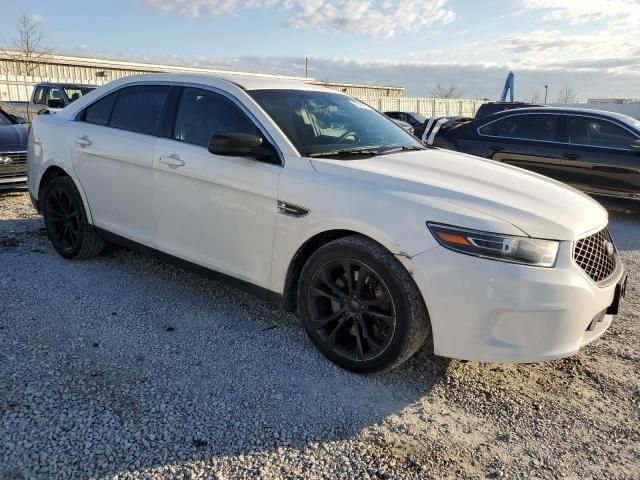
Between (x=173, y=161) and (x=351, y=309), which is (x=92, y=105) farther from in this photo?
(x=351, y=309)

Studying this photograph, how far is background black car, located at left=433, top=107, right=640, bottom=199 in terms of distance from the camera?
7.16 meters

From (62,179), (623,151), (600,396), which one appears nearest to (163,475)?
(600,396)

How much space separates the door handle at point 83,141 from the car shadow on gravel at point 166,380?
116cm

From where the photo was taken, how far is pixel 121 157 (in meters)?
4.21

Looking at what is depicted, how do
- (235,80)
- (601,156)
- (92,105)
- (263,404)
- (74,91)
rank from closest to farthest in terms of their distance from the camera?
1. (263,404)
2. (235,80)
3. (92,105)
4. (601,156)
5. (74,91)

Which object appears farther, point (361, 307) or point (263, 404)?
point (361, 307)

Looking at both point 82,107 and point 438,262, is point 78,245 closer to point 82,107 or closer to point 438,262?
point 82,107

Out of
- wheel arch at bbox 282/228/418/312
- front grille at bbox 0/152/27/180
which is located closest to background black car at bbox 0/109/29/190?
front grille at bbox 0/152/27/180

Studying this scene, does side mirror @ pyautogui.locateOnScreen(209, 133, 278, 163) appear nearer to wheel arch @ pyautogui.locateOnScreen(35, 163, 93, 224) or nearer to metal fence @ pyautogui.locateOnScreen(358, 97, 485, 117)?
wheel arch @ pyautogui.locateOnScreen(35, 163, 93, 224)

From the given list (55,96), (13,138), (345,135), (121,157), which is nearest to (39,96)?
(55,96)

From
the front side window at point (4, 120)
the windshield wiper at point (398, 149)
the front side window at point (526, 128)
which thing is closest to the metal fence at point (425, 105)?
the front side window at point (526, 128)

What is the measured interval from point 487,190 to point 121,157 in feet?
9.14

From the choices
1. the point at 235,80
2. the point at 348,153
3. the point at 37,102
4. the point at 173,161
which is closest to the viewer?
the point at 348,153

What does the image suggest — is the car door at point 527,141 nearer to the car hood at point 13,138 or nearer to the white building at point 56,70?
the car hood at point 13,138
